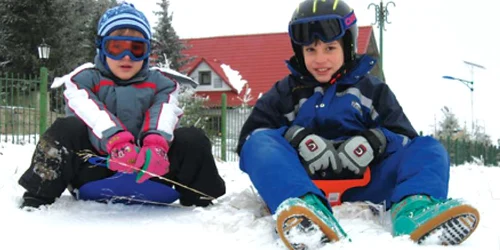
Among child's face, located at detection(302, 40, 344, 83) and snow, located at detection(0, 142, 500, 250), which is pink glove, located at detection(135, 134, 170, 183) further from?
child's face, located at detection(302, 40, 344, 83)

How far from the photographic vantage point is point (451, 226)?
1676 mm

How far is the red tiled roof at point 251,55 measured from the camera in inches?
898

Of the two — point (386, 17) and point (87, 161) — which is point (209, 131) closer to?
point (386, 17)

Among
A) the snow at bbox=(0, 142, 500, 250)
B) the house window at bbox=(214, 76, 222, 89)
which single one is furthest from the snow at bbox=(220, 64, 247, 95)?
the snow at bbox=(0, 142, 500, 250)

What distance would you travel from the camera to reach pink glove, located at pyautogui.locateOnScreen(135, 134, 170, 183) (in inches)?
93.1

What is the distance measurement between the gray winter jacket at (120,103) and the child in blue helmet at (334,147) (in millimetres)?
459

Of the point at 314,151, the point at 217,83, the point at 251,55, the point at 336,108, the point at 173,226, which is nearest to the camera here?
the point at 173,226

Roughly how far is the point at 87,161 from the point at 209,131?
381 inches

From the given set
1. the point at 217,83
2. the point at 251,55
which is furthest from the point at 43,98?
the point at 251,55

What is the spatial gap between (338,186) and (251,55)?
73.5 ft

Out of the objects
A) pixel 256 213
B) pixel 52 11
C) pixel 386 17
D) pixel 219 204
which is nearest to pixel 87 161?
pixel 219 204

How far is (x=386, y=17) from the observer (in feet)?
44.2

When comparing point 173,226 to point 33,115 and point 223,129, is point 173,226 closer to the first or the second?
point 33,115

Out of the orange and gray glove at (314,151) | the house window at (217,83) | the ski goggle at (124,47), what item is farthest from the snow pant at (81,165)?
the house window at (217,83)
